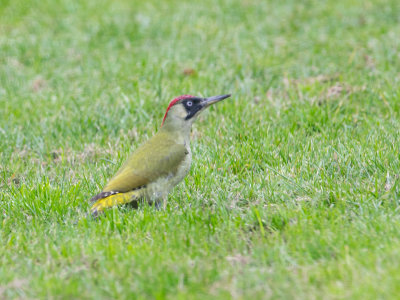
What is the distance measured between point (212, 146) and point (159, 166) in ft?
3.97

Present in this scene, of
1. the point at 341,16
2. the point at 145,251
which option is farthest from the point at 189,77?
the point at 145,251

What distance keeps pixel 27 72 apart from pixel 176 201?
4683 mm

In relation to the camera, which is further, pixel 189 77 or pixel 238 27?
pixel 238 27

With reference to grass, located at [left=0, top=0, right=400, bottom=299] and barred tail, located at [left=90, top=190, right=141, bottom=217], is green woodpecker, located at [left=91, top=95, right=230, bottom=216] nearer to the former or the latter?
barred tail, located at [left=90, top=190, right=141, bottom=217]

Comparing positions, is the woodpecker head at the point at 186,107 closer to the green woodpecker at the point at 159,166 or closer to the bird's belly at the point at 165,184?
the green woodpecker at the point at 159,166

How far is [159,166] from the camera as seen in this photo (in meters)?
4.93

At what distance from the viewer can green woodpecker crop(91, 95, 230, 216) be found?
4.70 meters

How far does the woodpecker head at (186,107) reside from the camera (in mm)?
5371

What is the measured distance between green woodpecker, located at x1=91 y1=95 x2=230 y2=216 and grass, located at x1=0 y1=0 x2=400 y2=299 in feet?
0.50

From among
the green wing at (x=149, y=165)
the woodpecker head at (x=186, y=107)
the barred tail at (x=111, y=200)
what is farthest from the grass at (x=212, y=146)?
the woodpecker head at (x=186, y=107)

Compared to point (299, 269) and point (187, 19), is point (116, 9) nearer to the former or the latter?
point (187, 19)

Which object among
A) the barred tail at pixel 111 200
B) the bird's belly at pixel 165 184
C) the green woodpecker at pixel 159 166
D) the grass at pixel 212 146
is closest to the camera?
the grass at pixel 212 146

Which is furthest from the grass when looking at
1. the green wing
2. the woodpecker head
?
the woodpecker head

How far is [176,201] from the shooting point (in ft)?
16.5
